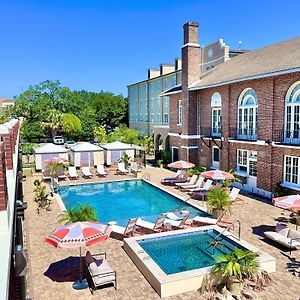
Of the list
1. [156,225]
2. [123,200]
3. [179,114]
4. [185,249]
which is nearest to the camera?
[185,249]

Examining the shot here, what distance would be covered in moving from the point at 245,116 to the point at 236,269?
1541 cm

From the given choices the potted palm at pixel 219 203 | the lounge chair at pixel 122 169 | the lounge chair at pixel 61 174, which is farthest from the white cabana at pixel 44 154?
the potted palm at pixel 219 203

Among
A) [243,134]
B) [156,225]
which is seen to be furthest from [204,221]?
[243,134]

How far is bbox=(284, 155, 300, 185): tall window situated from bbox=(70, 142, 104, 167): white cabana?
60.1 ft

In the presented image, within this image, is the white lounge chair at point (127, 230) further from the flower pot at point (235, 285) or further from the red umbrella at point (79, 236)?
the flower pot at point (235, 285)

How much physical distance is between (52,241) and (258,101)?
1645cm

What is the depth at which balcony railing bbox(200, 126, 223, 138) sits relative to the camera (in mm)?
26377

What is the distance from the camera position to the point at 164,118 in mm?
52719

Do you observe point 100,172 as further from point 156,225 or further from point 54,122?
point 54,122

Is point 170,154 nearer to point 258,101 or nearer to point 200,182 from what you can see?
point 200,182

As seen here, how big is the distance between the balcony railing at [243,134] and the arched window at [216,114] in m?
1.91

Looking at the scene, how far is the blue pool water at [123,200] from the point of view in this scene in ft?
61.2

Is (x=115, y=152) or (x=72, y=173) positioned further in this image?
(x=115, y=152)

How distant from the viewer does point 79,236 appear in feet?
31.4
